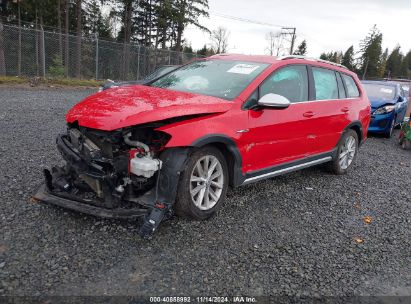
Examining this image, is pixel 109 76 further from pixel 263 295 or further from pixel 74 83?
pixel 263 295

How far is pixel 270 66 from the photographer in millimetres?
4375

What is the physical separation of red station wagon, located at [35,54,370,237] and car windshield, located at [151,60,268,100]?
14 millimetres

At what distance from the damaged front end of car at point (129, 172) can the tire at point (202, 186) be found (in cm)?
14

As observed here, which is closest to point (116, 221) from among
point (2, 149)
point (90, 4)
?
point (2, 149)

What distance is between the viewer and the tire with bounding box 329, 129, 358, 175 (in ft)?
19.0

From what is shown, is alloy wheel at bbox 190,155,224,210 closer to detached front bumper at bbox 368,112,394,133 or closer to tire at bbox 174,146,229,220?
tire at bbox 174,146,229,220

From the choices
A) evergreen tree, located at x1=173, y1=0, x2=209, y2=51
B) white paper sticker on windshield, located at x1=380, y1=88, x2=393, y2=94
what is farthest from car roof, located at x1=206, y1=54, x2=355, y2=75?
evergreen tree, located at x1=173, y1=0, x2=209, y2=51

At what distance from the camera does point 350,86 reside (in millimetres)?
6023

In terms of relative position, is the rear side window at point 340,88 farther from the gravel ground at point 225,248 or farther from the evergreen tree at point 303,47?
the evergreen tree at point 303,47

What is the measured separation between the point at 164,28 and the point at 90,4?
7.63m

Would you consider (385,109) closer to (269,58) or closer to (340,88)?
(340,88)

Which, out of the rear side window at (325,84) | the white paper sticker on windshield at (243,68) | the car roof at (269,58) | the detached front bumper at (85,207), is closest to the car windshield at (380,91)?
the rear side window at (325,84)

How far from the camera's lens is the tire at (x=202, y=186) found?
3.41 metres

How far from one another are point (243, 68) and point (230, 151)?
49.6 inches
